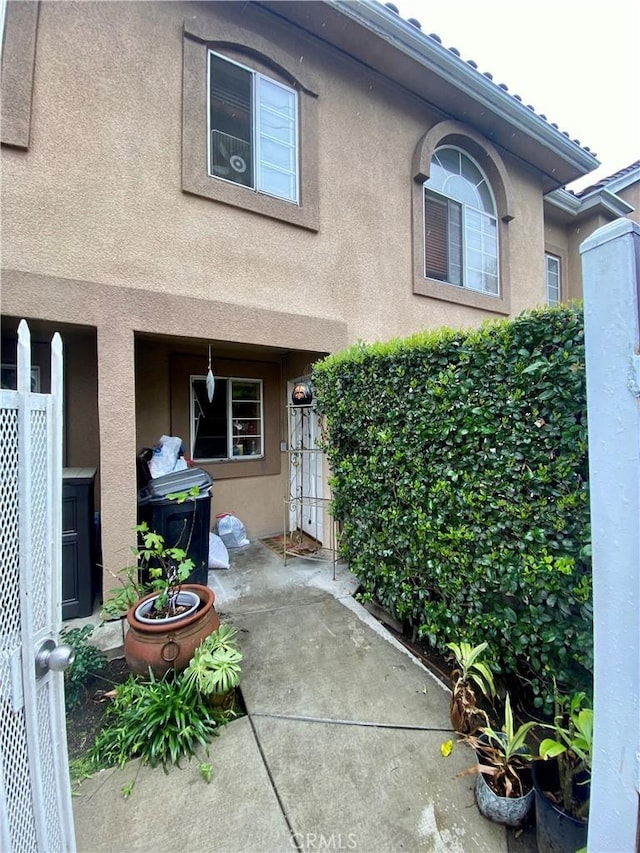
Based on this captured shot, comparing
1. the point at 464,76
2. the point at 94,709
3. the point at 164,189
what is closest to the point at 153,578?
the point at 94,709

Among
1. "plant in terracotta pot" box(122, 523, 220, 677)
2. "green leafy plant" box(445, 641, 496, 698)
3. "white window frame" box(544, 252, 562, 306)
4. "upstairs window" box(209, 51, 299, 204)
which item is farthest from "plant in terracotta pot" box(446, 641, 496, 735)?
"white window frame" box(544, 252, 562, 306)

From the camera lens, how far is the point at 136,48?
4.32m

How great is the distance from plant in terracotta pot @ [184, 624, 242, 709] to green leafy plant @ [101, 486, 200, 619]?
1.69ft

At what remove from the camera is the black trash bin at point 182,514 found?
15.3ft

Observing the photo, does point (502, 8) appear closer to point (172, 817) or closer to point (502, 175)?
point (502, 175)

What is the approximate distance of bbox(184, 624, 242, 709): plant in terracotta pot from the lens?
276 centimetres

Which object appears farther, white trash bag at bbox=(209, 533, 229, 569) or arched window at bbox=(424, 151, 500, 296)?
arched window at bbox=(424, 151, 500, 296)

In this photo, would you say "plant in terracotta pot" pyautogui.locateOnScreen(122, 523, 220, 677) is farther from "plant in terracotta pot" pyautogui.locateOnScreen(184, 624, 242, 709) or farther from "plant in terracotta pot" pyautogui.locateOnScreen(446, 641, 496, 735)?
"plant in terracotta pot" pyautogui.locateOnScreen(446, 641, 496, 735)

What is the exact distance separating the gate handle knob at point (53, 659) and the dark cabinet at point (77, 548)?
300 centimetres

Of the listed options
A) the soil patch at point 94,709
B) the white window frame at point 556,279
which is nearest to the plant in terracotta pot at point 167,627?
the soil patch at point 94,709

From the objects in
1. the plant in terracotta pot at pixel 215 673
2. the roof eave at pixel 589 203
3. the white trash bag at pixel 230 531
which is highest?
the roof eave at pixel 589 203

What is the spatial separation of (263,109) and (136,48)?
1.59 m

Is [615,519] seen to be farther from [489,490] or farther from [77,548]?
[77,548]

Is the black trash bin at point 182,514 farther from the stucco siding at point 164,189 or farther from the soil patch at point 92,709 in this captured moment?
the stucco siding at point 164,189
